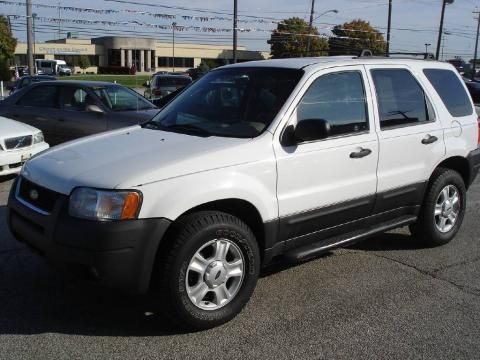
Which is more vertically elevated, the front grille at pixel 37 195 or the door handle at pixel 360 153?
the door handle at pixel 360 153

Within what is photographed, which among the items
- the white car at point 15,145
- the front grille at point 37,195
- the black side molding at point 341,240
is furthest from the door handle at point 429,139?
the white car at point 15,145

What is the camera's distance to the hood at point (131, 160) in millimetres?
3473

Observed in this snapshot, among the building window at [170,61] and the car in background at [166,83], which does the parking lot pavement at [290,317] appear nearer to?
the car in background at [166,83]

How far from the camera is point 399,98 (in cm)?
495

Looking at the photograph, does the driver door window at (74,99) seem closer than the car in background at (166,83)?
Yes

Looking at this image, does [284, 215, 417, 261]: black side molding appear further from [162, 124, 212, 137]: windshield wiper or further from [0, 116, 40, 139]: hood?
[0, 116, 40, 139]: hood

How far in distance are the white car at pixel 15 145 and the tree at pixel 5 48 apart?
44.5 metres

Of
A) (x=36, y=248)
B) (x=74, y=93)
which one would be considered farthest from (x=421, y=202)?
(x=74, y=93)

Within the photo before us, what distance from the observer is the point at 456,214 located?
18.7ft

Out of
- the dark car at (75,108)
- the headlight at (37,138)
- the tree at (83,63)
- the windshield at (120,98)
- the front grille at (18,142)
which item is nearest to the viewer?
the front grille at (18,142)

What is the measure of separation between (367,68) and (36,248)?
3.00m

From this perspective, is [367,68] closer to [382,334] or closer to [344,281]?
[344,281]

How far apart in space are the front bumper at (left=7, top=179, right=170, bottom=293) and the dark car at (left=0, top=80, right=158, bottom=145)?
6.22 m

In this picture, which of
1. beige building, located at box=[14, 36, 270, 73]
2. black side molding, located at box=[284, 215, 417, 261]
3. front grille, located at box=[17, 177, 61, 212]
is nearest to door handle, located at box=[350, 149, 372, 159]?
black side molding, located at box=[284, 215, 417, 261]
